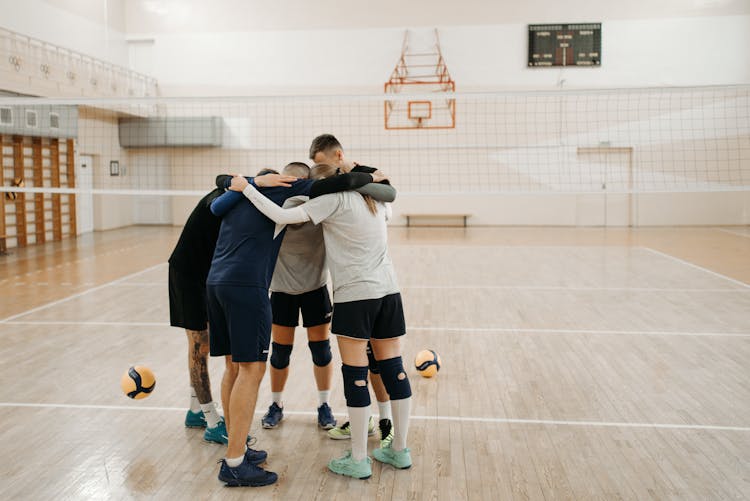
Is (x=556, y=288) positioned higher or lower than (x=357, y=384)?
lower

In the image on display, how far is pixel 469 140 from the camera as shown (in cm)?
1803

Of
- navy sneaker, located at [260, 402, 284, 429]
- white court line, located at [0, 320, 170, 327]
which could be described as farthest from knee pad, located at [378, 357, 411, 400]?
white court line, located at [0, 320, 170, 327]

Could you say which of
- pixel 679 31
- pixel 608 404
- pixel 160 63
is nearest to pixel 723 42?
pixel 679 31

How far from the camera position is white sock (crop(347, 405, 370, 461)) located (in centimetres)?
336

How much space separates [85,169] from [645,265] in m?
13.2

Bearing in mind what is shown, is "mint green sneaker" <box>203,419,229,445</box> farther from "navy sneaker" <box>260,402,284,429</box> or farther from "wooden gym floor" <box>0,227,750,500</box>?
"navy sneaker" <box>260,402,284,429</box>

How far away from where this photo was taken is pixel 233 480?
10.8 ft

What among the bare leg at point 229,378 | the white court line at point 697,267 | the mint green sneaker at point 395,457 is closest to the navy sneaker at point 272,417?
the bare leg at point 229,378

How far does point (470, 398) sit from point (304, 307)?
1.43 metres

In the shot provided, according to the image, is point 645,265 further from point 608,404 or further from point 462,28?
point 462,28

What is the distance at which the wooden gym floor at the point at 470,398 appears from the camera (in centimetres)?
333

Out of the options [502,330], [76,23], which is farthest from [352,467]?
[76,23]

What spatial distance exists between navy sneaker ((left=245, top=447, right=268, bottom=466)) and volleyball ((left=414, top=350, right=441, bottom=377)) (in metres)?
1.76

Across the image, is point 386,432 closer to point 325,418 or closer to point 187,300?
point 325,418
